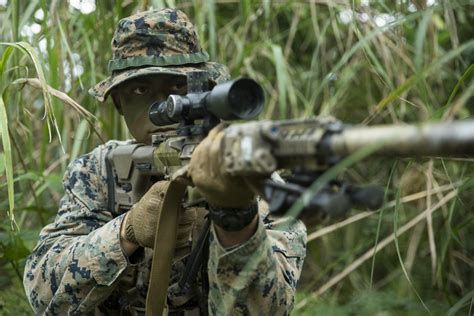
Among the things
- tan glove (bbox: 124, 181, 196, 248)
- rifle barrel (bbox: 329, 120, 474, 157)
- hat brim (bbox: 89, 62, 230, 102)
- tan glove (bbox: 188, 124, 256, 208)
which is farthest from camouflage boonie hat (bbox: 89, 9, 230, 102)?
rifle barrel (bbox: 329, 120, 474, 157)

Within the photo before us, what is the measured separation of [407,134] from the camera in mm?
1272

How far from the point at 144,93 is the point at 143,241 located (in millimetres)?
533

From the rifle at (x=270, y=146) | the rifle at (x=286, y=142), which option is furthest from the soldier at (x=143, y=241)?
the rifle at (x=286, y=142)

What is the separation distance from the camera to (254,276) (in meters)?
2.04

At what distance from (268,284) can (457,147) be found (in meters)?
0.97

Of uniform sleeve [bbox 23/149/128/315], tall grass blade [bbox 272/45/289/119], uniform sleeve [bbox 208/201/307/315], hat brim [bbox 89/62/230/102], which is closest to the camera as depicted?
uniform sleeve [bbox 208/201/307/315]

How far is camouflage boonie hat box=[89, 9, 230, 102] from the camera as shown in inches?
99.7

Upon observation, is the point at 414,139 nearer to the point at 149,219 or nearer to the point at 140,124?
the point at 149,219

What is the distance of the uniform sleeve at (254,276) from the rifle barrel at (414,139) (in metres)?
0.63

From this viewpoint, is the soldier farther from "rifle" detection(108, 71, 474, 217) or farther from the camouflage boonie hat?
"rifle" detection(108, 71, 474, 217)

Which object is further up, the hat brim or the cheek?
the hat brim

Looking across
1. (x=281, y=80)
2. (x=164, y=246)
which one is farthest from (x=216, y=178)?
(x=281, y=80)

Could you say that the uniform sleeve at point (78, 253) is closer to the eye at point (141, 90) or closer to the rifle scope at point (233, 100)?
the eye at point (141, 90)

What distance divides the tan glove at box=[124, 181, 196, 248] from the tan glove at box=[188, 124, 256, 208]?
1.22 feet
